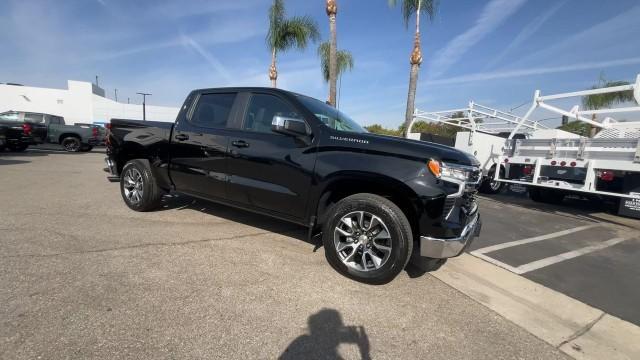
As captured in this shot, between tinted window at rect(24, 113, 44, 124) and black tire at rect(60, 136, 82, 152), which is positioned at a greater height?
tinted window at rect(24, 113, 44, 124)

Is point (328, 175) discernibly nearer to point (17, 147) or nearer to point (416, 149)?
point (416, 149)

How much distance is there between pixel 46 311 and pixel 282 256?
203 centimetres

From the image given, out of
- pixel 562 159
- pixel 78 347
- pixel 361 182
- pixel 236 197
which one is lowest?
pixel 78 347

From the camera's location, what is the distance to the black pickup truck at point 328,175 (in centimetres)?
294

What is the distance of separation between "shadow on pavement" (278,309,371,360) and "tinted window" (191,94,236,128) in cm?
268

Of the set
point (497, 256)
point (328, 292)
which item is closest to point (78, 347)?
point (328, 292)

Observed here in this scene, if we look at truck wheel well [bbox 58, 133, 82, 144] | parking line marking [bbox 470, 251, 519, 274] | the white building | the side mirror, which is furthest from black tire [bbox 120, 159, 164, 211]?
the white building

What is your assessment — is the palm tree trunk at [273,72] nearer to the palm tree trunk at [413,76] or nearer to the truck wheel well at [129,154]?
the palm tree trunk at [413,76]

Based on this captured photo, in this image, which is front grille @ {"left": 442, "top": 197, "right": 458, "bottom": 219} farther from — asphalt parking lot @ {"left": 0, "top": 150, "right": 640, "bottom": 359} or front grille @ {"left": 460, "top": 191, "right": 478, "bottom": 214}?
asphalt parking lot @ {"left": 0, "top": 150, "right": 640, "bottom": 359}

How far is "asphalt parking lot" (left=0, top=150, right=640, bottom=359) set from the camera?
2143mm

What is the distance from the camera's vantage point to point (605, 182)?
22.9 feet

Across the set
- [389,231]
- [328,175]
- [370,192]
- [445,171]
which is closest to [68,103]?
[328,175]

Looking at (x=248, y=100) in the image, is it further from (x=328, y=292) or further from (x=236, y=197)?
(x=328, y=292)

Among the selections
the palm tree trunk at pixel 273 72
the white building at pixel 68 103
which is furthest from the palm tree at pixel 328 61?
the white building at pixel 68 103
